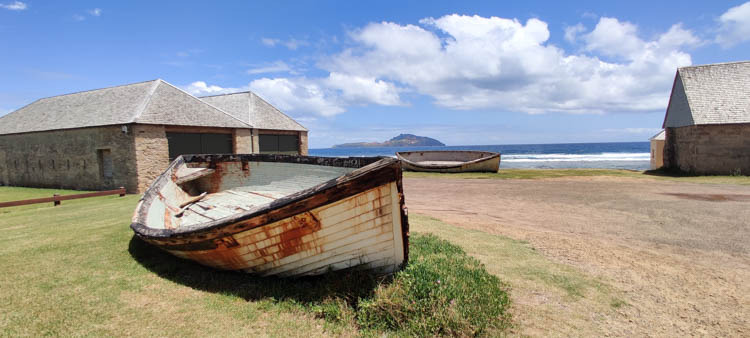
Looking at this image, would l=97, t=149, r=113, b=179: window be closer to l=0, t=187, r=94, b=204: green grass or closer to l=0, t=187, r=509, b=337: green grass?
l=0, t=187, r=94, b=204: green grass

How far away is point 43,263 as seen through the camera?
4.81m

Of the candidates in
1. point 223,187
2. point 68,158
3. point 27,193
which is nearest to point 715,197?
point 223,187

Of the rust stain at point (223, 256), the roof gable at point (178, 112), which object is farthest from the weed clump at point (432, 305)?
the roof gable at point (178, 112)

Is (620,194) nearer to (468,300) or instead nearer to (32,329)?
(468,300)

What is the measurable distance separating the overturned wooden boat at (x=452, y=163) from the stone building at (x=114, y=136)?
1091 cm

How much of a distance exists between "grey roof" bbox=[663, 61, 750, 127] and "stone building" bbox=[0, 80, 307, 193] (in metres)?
25.7

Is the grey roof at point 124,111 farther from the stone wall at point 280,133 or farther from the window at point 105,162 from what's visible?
the window at point 105,162

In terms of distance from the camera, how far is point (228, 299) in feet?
12.6

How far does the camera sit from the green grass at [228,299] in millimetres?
3277

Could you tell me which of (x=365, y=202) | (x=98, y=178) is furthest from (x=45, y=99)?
(x=365, y=202)

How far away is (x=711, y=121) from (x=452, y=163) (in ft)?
48.3

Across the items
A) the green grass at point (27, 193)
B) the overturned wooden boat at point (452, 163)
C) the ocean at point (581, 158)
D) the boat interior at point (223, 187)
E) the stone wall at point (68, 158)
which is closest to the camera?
the boat interior at point (223, 187)

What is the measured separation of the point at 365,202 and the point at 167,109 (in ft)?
58.4

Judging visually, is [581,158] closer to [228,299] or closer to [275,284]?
[275,284]
